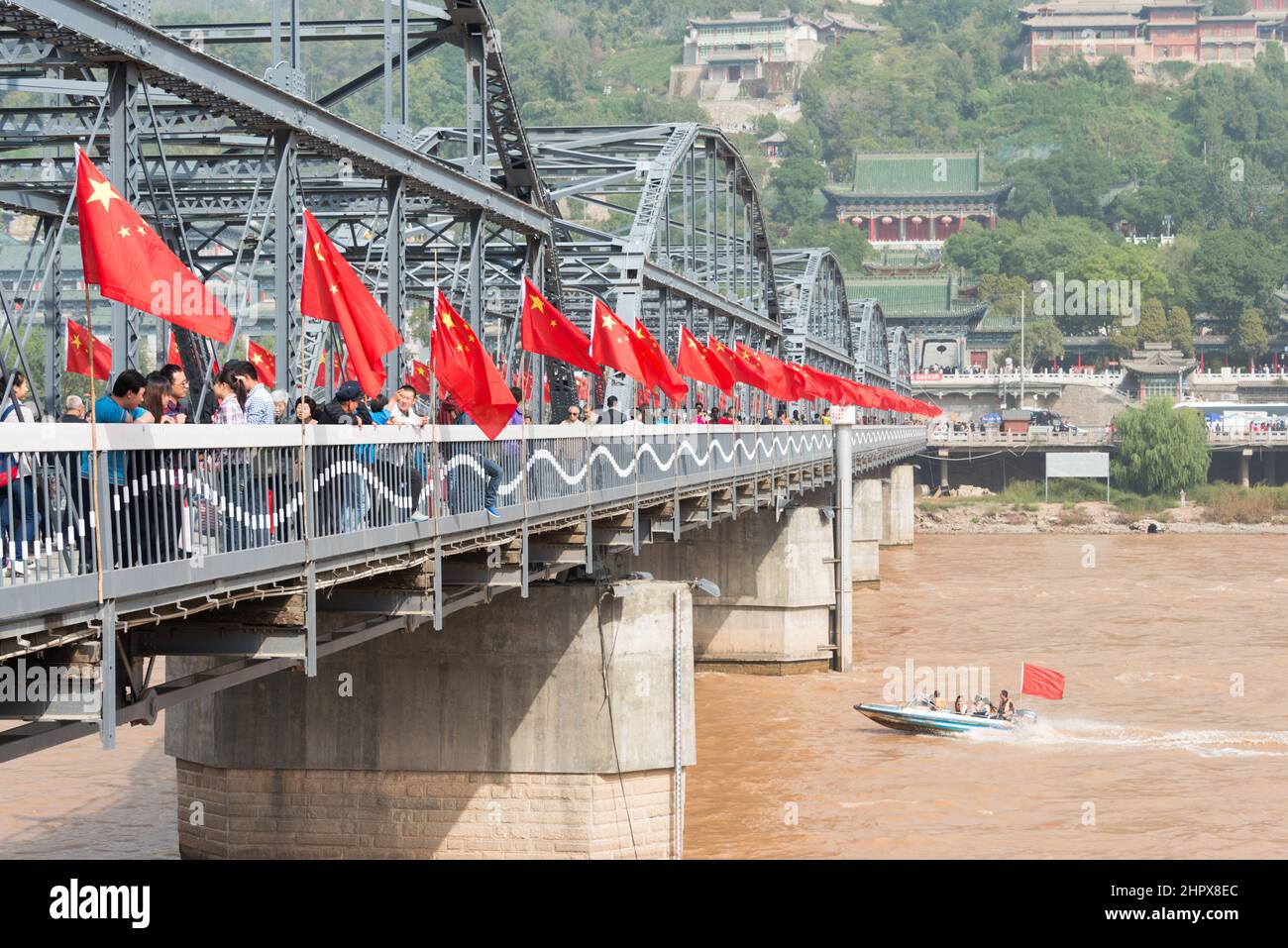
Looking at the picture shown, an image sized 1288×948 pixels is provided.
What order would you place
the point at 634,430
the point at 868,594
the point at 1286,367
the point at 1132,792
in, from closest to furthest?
the point at 634,430 < the point at 1132,792 < the point at 868,594 < the point at 1286,367

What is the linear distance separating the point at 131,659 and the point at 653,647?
1256 centimetres

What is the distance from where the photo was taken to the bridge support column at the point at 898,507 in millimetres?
92188

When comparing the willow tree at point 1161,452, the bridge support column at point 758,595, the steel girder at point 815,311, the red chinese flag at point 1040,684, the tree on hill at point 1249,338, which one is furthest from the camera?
the tree on hill at point 1249,338

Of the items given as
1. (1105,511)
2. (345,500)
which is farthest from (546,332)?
(1105,511)

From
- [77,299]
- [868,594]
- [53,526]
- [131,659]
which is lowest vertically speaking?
[868,594]

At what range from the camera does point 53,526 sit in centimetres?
1052

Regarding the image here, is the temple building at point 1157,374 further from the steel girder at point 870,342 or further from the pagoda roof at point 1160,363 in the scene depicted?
the steel girder at point 870,342

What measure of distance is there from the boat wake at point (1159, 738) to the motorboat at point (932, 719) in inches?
7.7

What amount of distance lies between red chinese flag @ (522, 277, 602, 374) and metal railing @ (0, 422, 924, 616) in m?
1.99

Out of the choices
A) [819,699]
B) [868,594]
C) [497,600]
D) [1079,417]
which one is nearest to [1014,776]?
[819,699]

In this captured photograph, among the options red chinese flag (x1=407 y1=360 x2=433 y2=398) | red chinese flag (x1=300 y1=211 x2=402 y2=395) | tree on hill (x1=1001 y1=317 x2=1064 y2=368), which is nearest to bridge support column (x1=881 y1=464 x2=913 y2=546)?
red chinese flag (x1=407 y1=360 x2=433 y2=398)

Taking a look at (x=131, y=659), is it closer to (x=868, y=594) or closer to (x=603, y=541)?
(x=603, y=541)

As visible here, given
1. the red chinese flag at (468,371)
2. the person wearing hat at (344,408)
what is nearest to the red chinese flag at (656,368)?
the red chinese flag at (468,371)

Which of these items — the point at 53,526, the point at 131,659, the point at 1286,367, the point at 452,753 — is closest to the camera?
the point at 53,526
